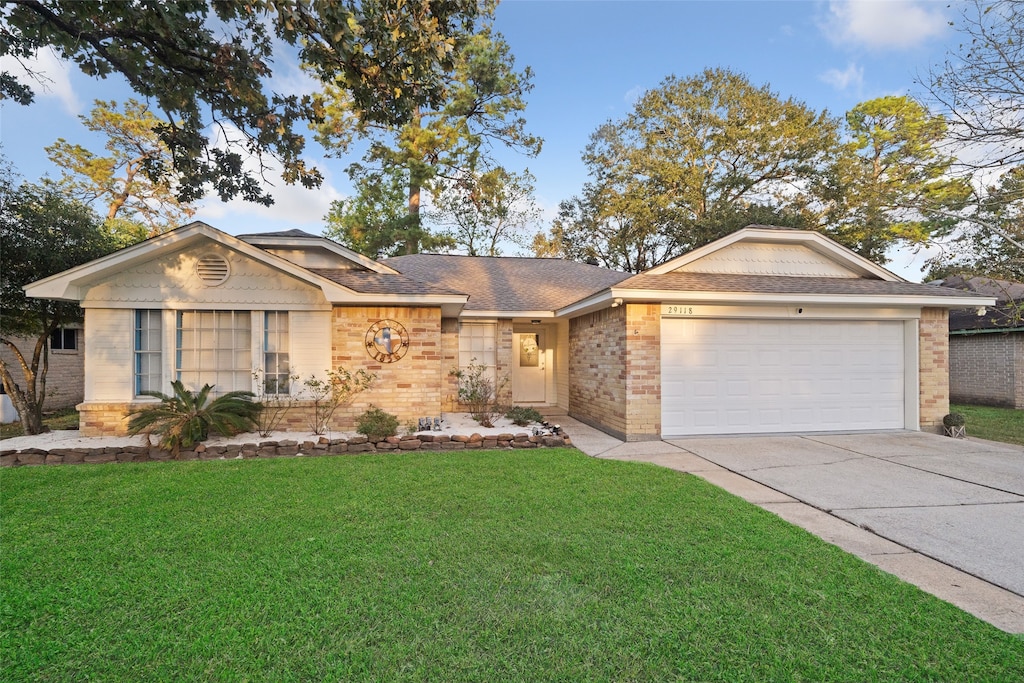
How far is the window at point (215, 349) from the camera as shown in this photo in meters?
8.33

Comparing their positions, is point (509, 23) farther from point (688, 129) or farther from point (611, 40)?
point (688, 129)

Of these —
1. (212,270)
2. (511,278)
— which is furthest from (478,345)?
(212,270)

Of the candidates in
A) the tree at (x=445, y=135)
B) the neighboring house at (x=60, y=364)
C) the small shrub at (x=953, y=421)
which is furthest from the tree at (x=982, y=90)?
the neighboring house at (x=60, y=364)

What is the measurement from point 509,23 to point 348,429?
11.0 metres

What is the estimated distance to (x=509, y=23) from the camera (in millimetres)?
12227

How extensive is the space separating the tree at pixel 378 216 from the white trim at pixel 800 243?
16381 millimetres

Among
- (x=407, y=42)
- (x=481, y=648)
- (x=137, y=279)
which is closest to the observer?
(x=481, y=648)

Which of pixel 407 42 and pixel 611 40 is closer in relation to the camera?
pixel 407 42

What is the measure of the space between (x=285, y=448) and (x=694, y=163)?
80.0 ft

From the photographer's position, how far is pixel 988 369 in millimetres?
14711

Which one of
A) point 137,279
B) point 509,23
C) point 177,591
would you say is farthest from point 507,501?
point 509,23

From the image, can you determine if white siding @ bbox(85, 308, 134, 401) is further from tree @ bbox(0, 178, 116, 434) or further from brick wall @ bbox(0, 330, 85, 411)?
brick wall @ bbox(0, 330, 85, 411)

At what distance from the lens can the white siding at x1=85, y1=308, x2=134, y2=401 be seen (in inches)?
315

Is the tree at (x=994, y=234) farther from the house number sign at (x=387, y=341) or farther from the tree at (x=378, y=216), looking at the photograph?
the tree at (x=378, y=216)
